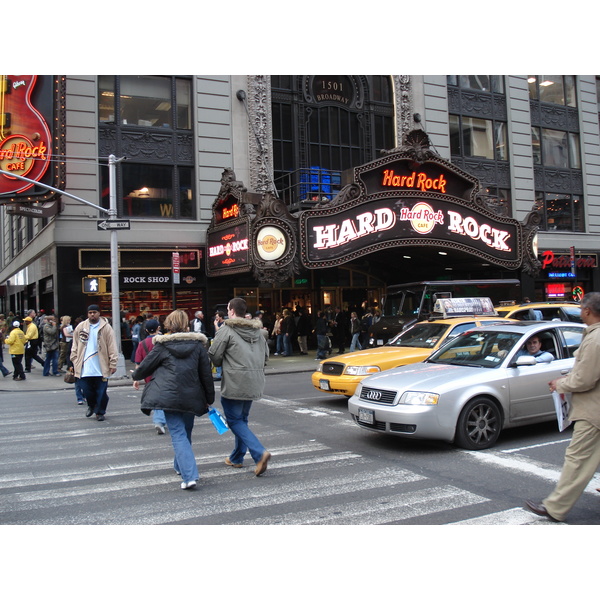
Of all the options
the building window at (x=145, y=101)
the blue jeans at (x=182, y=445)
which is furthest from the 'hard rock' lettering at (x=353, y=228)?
the blue jeans at (x=182, y=445)

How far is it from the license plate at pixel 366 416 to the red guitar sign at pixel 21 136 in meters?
16.7

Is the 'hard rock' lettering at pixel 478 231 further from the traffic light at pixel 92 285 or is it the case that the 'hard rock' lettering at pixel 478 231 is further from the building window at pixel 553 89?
the building window at pixel 553 89

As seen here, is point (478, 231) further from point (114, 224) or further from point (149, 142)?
point (114, 224)

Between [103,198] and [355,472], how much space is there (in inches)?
725

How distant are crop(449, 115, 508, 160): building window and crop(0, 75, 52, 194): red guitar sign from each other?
18849mm

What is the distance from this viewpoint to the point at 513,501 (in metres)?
5.45

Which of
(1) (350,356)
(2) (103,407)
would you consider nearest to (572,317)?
(1) (350,356)

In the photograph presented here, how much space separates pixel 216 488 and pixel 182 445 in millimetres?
559

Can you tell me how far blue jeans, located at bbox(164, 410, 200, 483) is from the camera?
6.08 metres

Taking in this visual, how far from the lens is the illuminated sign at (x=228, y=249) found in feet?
65.7

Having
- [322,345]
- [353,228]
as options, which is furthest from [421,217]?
[322,345]

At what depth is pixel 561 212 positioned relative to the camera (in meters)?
33.1

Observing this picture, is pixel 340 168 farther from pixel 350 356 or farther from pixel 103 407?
pixel 103 407

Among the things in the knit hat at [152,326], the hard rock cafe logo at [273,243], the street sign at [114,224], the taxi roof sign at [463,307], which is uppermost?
the street sign at [114,224]
